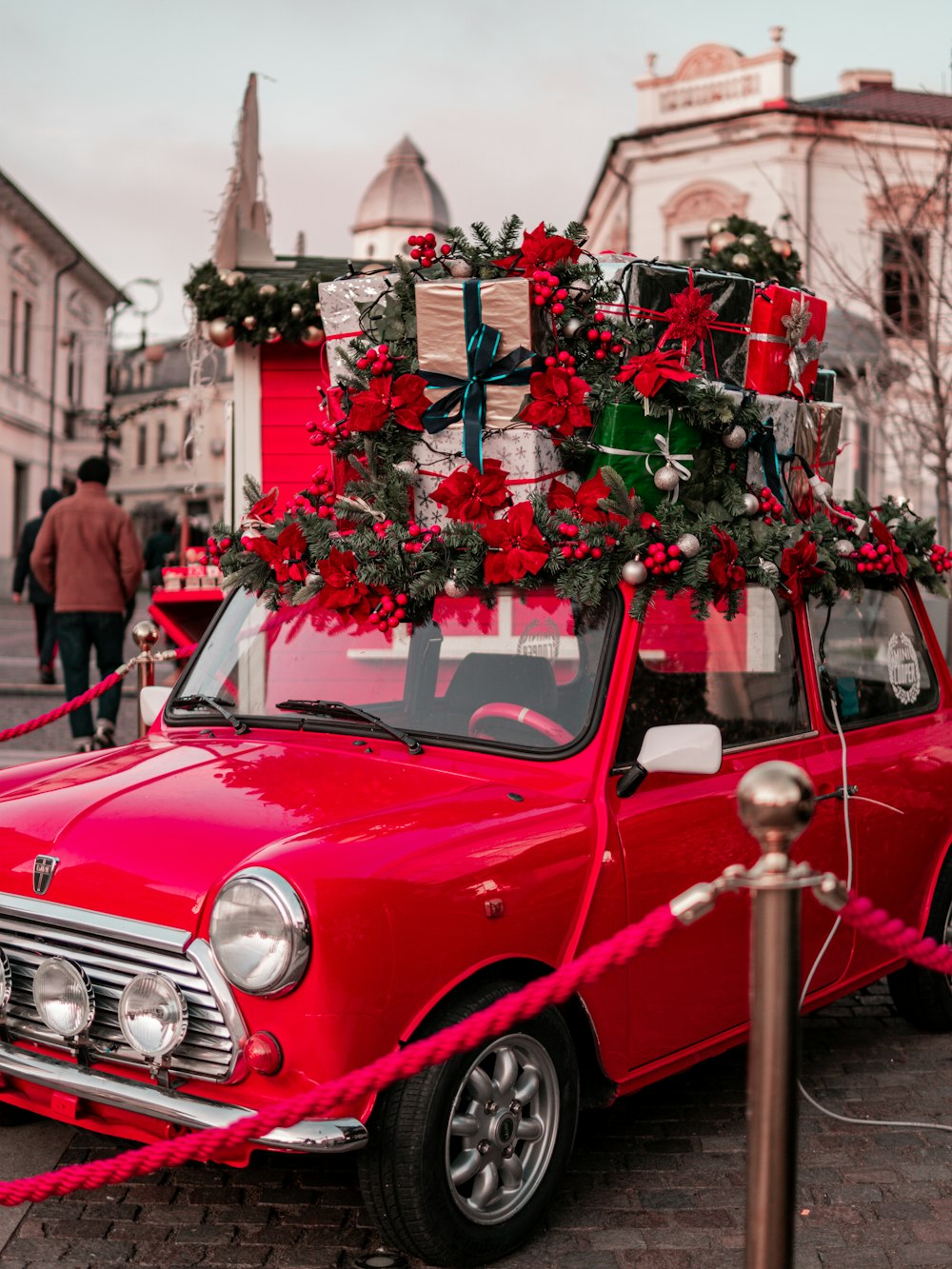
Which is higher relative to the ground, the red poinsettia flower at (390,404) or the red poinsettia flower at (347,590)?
the red poinsettia flower at (390,404)

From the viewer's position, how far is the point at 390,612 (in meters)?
4.12

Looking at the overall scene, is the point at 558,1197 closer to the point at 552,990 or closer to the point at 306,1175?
the point at 306,1175

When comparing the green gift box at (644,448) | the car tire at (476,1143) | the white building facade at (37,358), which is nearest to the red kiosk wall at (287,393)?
the green gift box at (644,448)

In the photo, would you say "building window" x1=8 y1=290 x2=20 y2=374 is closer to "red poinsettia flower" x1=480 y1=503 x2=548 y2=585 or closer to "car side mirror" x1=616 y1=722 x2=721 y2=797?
"red poinsettia flower" x1=480 y1=503 x2=548 y2=585

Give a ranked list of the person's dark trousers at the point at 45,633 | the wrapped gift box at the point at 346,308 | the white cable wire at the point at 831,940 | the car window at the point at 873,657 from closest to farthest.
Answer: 1. the white cable wire at the point at 831,940
2. the wrapped gift box at the point at 346,308
3. the car window at the point at 873,657
4. the person's dark trousers at the point at 45,633

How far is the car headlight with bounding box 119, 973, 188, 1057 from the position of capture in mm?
3133

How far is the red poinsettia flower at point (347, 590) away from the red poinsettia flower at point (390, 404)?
0.40 meters

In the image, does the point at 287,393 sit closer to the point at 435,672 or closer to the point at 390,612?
the point at 390,612

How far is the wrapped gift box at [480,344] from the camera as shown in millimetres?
4188

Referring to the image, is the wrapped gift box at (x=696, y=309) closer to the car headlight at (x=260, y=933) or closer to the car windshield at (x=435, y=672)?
the car windshield at (x=435, y=672)

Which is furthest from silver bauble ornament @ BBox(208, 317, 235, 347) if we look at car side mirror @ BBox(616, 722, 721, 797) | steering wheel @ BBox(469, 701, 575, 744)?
car side mirror @ BBox(616, 722, 721, 797)

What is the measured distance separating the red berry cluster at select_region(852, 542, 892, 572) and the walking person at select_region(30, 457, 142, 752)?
675 centimetres

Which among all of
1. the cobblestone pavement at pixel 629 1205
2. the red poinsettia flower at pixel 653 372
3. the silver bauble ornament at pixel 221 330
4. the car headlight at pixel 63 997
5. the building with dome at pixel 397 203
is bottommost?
the cobblestone pavement at pixel 629 1205

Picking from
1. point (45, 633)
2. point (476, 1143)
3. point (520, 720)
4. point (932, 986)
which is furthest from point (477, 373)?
point (45, 633)
